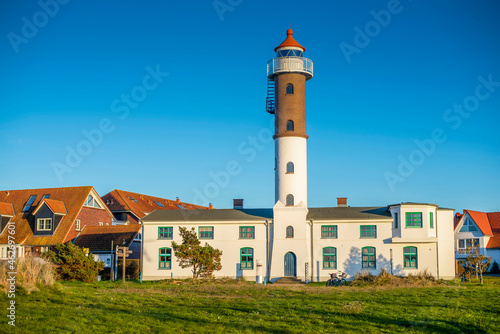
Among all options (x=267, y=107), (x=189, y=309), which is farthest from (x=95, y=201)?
(x=189, y=309)

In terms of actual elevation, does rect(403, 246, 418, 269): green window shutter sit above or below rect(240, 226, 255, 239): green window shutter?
below

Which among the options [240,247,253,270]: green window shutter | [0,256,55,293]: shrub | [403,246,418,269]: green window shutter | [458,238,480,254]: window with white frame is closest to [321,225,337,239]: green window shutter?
[403,246,418,269]: green window shutter

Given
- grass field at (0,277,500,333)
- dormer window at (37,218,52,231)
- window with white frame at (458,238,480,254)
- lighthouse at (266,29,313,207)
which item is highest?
lighthouse at (266,29,313,207)

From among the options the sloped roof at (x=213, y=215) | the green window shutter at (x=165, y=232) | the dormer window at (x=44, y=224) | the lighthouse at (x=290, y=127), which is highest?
the lighthouse at (x=290, y=127)

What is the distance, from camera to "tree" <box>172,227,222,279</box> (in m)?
30.8

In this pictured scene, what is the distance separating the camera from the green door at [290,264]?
3231cm

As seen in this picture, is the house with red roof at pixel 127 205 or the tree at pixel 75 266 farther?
the house with red roof at pixel 127 205

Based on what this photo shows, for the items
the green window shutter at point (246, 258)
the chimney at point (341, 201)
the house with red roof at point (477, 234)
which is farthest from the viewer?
the house with red roof at point (477, 234)

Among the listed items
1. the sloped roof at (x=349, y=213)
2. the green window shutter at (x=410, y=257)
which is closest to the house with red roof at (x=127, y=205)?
the sloped roof at (x=349, y=213)

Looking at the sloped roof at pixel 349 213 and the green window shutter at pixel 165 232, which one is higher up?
the sloped roof at pixel 349 213

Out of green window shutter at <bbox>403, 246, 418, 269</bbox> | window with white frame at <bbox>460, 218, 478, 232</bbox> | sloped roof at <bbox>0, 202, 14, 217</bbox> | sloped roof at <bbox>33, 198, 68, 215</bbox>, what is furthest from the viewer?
window with white frame at <bbox>460, 218, 478, 232</bbox>

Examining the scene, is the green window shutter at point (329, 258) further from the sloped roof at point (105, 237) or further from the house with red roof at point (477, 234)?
the house with red roof at point (477, 234)

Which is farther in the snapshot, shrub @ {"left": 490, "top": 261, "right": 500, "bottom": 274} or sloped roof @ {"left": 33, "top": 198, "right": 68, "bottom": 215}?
Answer: shrub @ {"left": 490, "top": 261, "right": 500, "bottom": 274}

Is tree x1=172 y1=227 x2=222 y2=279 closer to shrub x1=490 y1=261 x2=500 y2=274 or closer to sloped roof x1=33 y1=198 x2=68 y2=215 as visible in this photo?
sloped roof x1=33 y1=198 x2=68 y2=215
